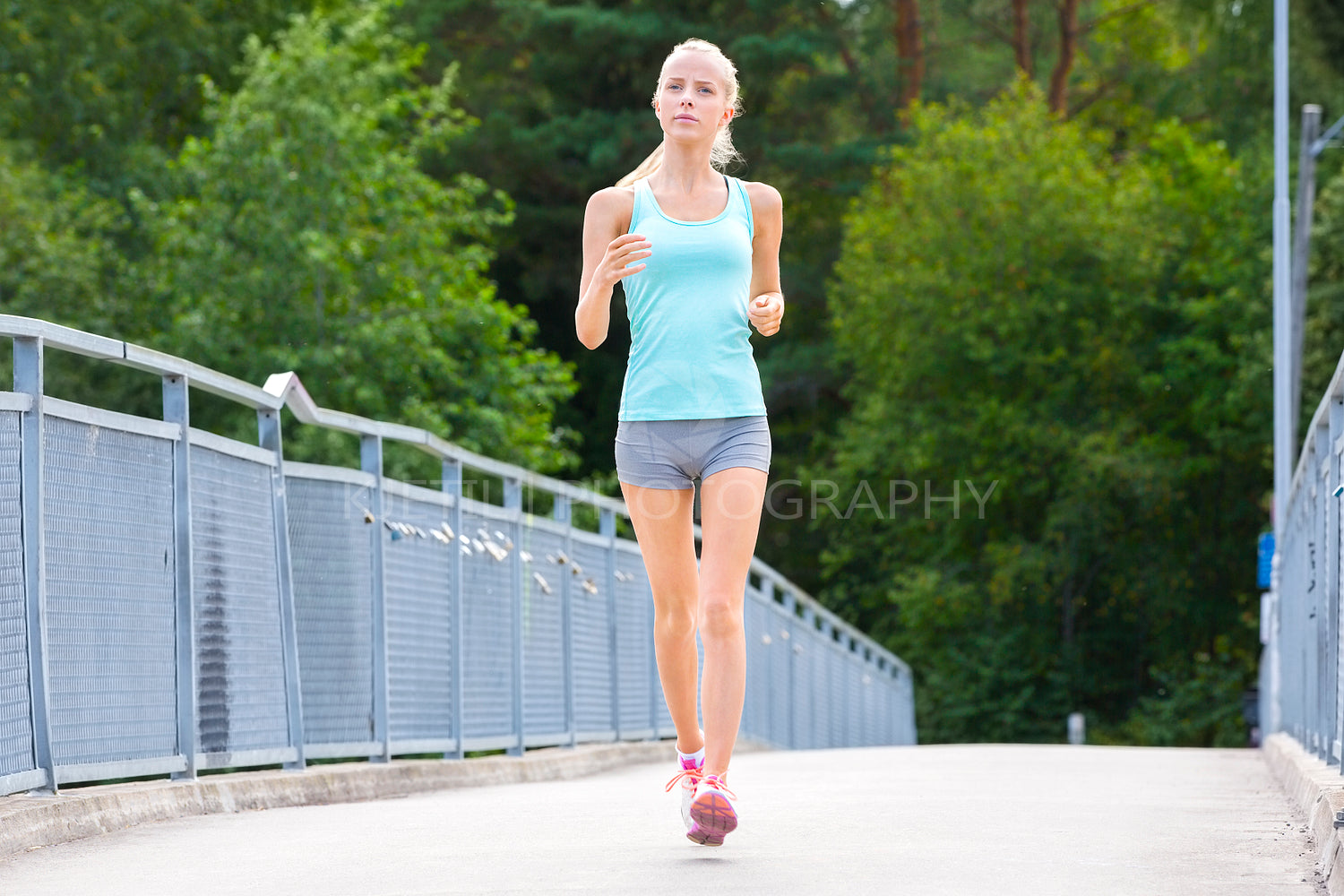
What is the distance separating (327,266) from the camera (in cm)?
2644

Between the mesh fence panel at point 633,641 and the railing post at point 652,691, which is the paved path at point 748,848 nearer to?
the mesh fence panel at point 633,641

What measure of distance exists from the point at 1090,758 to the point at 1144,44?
3382cm

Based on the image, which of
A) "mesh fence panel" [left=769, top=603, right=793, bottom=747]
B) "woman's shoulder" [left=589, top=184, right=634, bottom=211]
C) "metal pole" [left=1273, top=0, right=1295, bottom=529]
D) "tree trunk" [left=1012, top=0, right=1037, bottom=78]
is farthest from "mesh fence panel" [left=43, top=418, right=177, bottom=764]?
"tree trunk" [left=1012, top=0, right=1037, bottom=78]

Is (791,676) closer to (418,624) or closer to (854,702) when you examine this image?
(854,702)

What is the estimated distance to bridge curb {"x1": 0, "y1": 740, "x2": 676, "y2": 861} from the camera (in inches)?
215

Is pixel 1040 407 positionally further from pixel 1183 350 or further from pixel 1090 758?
pixel 1090 758

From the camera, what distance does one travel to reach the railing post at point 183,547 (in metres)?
A: 6.84

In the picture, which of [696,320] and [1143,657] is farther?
[1143,657]

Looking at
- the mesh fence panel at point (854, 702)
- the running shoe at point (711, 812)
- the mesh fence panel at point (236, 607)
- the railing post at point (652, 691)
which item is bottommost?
the mesh fence panel at point (854, 702)

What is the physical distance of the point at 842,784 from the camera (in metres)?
8.32

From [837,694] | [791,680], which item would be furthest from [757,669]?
[837,694]

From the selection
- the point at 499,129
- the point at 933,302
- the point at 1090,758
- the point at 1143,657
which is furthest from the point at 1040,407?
the point at 1090,758

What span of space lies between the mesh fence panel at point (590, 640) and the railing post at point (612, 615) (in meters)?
0.03

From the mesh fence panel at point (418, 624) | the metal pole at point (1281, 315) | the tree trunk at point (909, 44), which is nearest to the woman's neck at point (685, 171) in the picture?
the mesh fence panel at point (418, 624)
